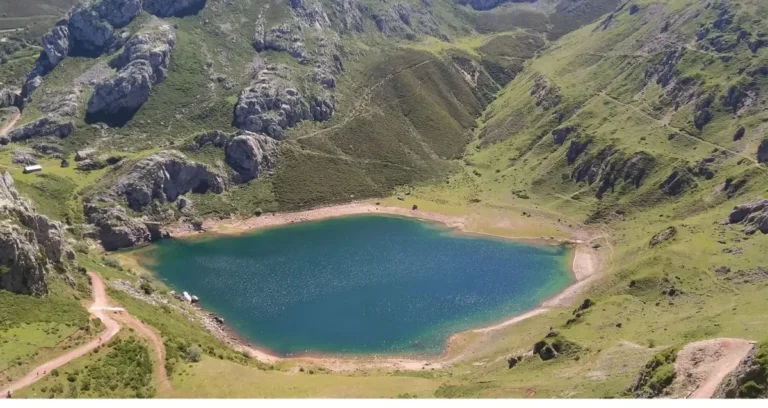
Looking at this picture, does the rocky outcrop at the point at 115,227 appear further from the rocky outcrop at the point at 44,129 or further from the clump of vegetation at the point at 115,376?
the clump of vegetation at the point at 115,376

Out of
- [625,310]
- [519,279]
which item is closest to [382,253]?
[519,279]

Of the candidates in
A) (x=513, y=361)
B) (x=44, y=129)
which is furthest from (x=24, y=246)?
(x=44, y=129)

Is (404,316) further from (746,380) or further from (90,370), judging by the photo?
(746,380)

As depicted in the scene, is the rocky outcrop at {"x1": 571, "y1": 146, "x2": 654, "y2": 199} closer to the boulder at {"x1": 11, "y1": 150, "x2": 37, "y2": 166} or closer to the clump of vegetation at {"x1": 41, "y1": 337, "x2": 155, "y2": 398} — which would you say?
the clump of vegetation at {"x1": 41, "y1": 337, "x2": 155, "y2": 398}

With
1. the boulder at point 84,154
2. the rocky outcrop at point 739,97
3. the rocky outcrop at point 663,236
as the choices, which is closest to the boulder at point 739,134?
the rocky outcrop at point 739,97

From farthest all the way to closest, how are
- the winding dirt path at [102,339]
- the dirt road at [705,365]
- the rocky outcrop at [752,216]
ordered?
the rocky outcrop at [752,216] < the winding dirt path at [102,339] < the dirt road at [705,365]

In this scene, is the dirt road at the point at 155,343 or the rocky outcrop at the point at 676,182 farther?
the rocky outcrop at the point at 676,182

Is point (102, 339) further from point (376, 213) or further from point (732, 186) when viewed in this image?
point (732, 186)
